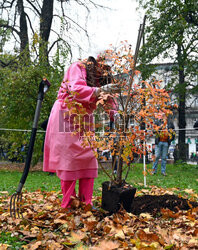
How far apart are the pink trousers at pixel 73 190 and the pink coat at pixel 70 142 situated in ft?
0.36

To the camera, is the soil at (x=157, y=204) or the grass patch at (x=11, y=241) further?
the soil at (x=157, y=204)

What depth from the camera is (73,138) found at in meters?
2.94

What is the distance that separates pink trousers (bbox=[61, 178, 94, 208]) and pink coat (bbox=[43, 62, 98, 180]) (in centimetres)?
11

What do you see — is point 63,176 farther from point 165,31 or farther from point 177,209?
point 165,31

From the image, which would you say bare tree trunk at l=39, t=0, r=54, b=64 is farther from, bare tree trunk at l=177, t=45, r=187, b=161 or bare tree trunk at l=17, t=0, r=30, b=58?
bare tree trunk at l=177, t=45, r=187, b=161

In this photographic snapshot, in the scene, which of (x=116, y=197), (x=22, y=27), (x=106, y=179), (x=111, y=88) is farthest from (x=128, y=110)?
(x=22, y=27)

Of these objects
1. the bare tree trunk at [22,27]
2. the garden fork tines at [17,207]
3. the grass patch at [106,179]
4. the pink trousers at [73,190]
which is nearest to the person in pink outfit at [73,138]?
the pink trousers at [73,190]

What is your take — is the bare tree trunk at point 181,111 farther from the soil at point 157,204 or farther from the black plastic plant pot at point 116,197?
the black plastic plant pot at point 116,197

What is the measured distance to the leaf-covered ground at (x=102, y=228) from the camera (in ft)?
6.72

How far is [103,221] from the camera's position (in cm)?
263

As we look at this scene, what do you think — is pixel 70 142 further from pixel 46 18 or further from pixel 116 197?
pixel 46 18

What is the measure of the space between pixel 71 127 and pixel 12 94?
26.8ft

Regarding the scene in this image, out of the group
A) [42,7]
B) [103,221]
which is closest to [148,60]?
[42,7]

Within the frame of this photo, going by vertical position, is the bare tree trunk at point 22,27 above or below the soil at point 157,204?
above
